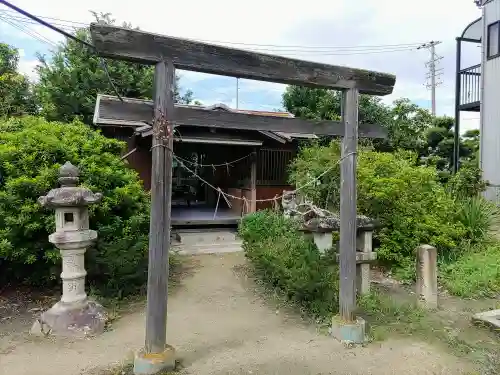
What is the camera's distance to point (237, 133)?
10203mm

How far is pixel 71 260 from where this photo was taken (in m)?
4.68

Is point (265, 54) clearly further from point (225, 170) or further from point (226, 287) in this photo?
point (225, 170)

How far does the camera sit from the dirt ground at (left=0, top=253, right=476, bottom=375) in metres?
3.56

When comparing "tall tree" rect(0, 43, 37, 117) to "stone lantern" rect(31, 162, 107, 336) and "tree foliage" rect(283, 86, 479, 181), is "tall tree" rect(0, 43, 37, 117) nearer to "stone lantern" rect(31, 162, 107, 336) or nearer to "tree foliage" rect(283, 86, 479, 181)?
"stone lantern" rect(31, 162, 107, 336)

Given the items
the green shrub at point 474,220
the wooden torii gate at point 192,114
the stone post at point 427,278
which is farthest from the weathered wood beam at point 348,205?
the green shrub at point 474,220

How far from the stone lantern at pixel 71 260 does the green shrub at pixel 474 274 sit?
5.62m

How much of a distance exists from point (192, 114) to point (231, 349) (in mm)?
2564

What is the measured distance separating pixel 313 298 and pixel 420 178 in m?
3.98

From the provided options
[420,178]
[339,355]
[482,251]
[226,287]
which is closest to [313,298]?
[339,355]

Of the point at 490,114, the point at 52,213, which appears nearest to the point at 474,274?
the point at 52,213

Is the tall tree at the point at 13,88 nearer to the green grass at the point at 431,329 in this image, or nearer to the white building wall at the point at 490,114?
the green grass at the point at 431,329

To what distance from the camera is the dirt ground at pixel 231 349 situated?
11.7ft

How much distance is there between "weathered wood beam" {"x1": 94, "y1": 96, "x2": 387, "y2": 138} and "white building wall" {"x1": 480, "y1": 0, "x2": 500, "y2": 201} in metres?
10.1

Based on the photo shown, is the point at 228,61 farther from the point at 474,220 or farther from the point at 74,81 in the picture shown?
the point at 74,81
